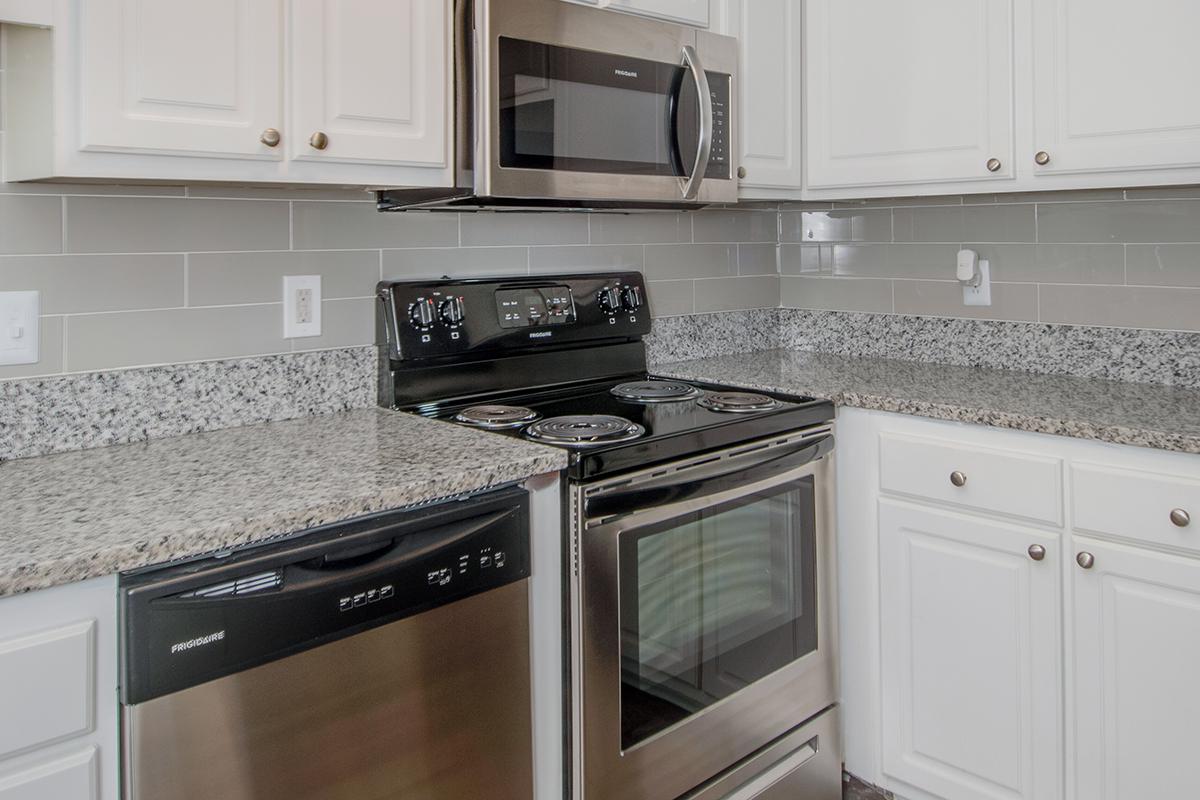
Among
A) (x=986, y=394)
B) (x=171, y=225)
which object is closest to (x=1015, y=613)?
(x=986, y=394)

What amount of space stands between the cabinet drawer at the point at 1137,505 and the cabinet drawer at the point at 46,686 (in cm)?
154

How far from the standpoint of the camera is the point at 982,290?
2.33 meters

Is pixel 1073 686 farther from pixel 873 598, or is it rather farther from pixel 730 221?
pixel 730 221

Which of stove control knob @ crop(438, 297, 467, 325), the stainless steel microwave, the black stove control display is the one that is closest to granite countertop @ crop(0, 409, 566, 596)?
stove control knob @ crop(438, 297, 467, 325)

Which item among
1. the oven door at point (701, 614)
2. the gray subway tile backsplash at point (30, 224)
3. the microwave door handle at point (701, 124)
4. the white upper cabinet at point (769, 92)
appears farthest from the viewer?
the white upper cabinet at point (769, 92)

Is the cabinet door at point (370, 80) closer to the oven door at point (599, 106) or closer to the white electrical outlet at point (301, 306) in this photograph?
the oven door at point (599, 106)

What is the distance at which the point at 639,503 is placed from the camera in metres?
1.56

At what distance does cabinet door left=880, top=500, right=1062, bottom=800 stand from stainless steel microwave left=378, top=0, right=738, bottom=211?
0.85 m

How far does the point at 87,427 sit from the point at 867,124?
1751mm

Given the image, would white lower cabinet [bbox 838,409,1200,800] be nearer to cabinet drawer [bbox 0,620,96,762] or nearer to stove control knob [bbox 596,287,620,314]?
stove control knob [bbox 596,287,620,314]

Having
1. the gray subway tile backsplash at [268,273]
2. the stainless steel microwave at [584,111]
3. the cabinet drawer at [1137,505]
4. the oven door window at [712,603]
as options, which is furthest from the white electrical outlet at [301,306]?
the cabinet drawer at [1137,505]

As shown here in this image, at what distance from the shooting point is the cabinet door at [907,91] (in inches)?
77.7

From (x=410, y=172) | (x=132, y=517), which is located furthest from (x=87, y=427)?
(x=410, y=172)

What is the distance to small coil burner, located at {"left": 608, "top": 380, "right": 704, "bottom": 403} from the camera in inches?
77.5
